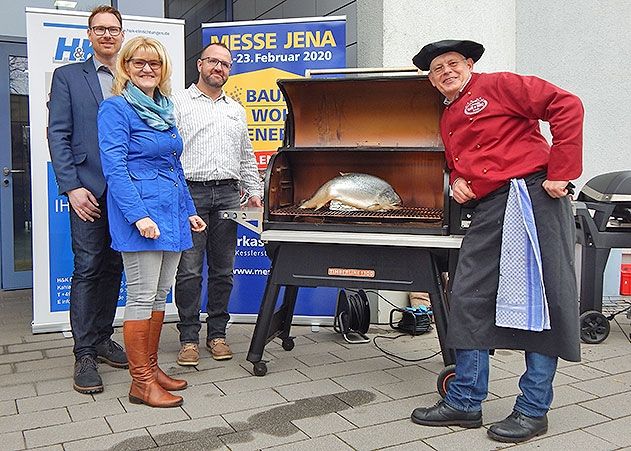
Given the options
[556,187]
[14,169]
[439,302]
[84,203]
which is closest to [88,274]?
[84,203]

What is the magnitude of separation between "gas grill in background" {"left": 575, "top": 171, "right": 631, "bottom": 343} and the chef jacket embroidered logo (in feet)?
6.40

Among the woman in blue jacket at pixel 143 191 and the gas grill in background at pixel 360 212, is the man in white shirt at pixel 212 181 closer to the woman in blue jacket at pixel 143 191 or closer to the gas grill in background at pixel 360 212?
the gas grill in background at pixel 360 212

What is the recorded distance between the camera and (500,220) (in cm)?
292

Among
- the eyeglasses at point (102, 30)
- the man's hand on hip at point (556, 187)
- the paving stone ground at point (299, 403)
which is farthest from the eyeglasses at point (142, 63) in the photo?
the man's hand on hip at point (556, 187)

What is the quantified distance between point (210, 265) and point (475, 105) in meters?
2.01

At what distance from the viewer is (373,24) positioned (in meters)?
5.05

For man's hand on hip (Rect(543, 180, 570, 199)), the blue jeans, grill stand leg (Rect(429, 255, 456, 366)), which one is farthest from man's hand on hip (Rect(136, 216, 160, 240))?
man's hand on hip (Rect(543, 180, 570, 199))

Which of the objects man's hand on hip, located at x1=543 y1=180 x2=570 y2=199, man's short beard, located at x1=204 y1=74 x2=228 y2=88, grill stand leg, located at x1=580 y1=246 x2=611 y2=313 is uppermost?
man's short beard, located at x1=204 y1=74 x2=228 y2=88

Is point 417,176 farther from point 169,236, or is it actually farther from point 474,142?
point 169,236

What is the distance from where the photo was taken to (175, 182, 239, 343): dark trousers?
158 inches

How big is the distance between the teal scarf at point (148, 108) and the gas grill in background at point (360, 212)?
0.60 meters

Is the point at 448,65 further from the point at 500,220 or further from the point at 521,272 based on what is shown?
the point at 521,272

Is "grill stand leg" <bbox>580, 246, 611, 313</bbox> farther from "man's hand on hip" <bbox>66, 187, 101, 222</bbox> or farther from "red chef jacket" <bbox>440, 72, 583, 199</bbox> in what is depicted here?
"man's hand on hip" <bbox>66, 187, 101, 222</bbox>

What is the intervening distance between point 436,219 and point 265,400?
1233 mm
